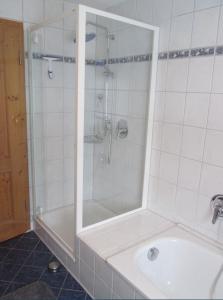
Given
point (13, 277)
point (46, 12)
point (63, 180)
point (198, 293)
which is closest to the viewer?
point (198, 293)

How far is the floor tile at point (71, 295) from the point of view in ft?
5.62

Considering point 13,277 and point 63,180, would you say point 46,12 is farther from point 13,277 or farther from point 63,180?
point 13,277

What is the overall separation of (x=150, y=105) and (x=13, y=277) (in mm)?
1717

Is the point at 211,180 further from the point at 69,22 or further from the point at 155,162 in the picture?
the point at 69,22

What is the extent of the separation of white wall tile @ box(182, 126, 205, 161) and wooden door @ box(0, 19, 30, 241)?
1.40 meters

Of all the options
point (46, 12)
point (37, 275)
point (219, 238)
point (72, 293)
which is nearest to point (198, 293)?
point (219, 238)

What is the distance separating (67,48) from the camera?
214cm

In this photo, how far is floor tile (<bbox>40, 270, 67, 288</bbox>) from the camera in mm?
1829

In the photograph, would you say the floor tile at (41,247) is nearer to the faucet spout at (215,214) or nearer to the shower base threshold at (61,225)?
the shower base threshold at (61,225)

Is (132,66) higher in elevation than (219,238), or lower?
higher

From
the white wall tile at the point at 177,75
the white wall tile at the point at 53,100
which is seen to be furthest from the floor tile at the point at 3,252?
the white wall tile at the point at 177,75

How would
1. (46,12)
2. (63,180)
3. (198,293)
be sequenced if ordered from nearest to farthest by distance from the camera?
(198,293), (46,12), (63,180)

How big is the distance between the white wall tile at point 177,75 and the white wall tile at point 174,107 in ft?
0.16

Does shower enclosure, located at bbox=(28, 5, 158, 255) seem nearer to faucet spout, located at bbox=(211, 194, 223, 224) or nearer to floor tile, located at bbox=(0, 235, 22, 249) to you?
floor tile, located at bbox=(0, 235, 22, 249)
